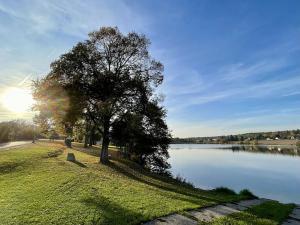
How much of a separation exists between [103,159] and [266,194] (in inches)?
675

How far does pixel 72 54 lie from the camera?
2830 centimetres

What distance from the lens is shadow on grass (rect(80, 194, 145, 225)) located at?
10.0 m

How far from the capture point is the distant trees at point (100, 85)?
26688mm

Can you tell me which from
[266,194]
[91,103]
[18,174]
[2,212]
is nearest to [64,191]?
[2,212]

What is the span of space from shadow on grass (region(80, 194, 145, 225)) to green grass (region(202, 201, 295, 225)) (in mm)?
3017

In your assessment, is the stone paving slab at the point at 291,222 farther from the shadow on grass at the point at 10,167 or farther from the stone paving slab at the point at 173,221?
the shadow on grass at the point at 10,167

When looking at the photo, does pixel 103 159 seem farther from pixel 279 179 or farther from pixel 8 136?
pixel 8 136

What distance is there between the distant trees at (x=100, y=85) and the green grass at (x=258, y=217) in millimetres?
16011

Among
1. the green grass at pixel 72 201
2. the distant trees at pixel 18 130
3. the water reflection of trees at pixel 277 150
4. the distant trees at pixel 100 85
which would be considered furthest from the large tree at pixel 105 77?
the water reflection of trees at pixel 277 150

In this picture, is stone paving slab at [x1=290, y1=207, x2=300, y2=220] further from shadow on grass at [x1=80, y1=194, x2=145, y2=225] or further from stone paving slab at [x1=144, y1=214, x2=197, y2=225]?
shadow on grass at [x1=80, y1=194, x2=145, y2=225]

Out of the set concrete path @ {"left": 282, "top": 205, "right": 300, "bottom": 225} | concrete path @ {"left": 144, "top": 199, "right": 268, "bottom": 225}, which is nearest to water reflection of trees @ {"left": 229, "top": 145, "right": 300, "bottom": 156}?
concrete path @ {"left": 282, "top": 205, "right": 300, "bottom": 225}

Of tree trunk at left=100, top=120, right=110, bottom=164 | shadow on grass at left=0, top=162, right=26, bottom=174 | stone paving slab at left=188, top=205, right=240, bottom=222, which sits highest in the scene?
tree trunk at left=100, top=120, right=110, bottom=164

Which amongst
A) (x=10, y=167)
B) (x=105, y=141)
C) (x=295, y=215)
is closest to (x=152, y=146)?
(x=105, y=141)

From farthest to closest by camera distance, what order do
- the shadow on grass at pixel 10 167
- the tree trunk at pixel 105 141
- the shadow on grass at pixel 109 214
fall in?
the tree trunk at pixel 105 141 < the shadow on grass at pixel 10 167 < the shadow on grass at pixel 109 214
